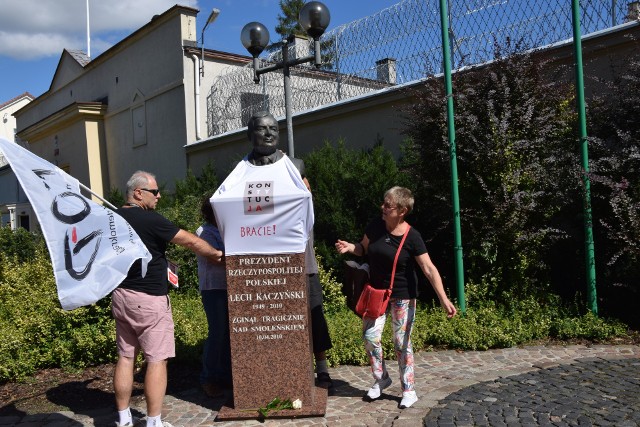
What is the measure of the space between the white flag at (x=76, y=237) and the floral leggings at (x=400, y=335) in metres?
1.66

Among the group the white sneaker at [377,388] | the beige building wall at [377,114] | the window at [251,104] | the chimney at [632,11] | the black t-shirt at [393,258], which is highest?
the window at [251,104]

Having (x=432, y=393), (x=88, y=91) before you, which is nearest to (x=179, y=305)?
(x=432, y=393)

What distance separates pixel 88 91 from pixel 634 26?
57.7 ft

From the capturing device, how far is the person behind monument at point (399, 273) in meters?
4.39

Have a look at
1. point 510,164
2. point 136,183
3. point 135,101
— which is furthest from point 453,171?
point 135,101

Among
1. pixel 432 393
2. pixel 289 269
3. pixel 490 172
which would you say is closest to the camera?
pixel 289 269

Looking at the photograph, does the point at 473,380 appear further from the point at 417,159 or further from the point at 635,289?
the point at 417,159

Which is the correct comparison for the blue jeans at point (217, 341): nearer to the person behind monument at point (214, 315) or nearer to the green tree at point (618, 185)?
the person behind monument at point (214, 315)

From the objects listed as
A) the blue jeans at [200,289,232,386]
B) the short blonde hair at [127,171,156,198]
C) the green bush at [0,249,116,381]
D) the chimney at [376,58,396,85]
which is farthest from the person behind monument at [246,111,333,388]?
the chimney at [376,58,396,85]

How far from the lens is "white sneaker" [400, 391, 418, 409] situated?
445 cm

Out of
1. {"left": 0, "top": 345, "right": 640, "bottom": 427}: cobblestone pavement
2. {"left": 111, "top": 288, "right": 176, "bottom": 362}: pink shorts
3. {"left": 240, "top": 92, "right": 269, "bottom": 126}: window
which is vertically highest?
{"left": 240, "top": 92, "right": 269, "bottom": 126}: window

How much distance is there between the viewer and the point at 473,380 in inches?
199

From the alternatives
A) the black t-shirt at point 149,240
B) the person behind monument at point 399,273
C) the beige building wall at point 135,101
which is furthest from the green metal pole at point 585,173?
the beige building wall at point 135,101

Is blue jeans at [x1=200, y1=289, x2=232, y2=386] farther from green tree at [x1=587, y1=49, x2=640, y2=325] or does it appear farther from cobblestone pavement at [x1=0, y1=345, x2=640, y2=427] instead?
green tree at [x1=587, y1=49, x2=640, y2=325]
